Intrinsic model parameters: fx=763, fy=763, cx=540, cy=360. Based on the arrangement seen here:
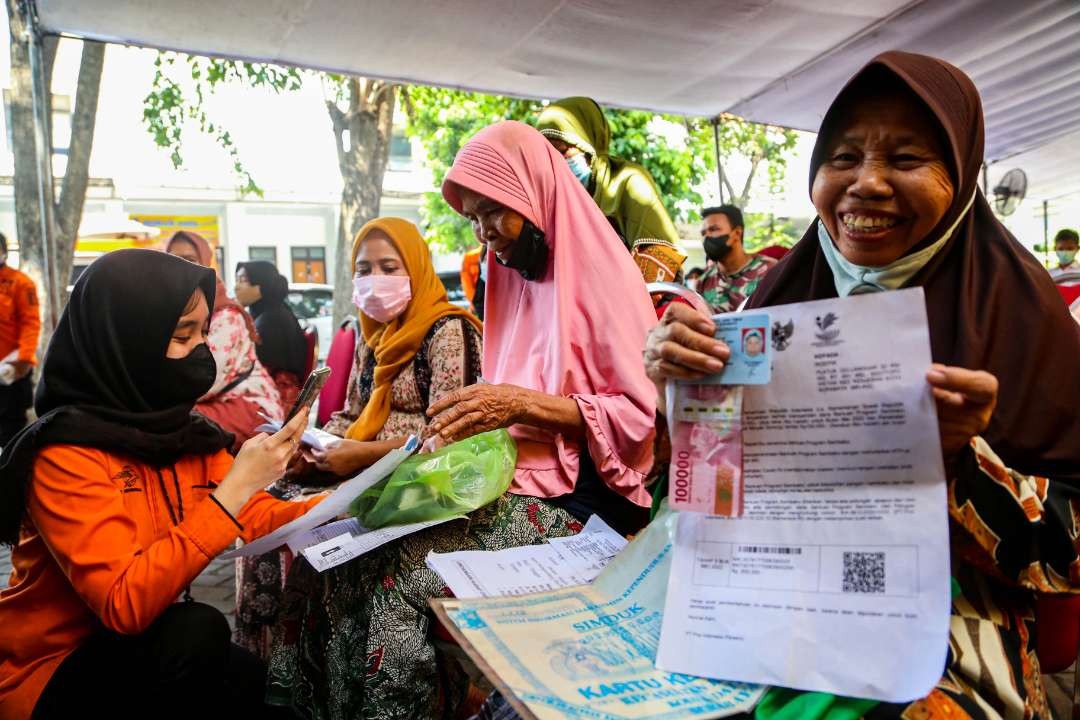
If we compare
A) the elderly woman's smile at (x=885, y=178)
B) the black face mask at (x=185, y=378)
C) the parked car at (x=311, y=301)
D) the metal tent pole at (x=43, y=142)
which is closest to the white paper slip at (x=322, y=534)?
the black face mask at (x=185, y=378)

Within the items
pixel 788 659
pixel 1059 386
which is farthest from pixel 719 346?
pixel 1059 386

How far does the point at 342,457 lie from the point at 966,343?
1963 millimetres

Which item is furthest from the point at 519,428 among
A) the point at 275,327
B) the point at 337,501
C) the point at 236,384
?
the point at 275,327

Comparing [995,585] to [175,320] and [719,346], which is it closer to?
[719,346]

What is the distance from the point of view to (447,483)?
5.97 ft

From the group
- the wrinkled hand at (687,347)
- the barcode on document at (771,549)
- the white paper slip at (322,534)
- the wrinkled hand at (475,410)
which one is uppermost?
the wrinkled hand at (687,347)

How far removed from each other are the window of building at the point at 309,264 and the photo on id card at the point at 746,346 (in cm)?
2449

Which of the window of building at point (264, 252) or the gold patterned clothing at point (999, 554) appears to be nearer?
the gold patterned clothing at point (999, 554)

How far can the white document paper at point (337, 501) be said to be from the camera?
178cm

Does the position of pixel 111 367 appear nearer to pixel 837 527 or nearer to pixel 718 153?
pixel 837 527

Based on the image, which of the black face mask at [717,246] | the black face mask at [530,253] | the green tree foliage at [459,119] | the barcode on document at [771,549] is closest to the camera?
the barcode on document at [771,549]

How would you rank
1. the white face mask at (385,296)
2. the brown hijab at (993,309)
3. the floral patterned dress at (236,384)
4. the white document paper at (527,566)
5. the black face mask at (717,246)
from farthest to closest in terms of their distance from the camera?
the black face mask at (717,246) → the floral patterned dress at (236,384) → the white face mask at (385,296) → the white document paper at (527,566) → the brown hijab at (993,309)

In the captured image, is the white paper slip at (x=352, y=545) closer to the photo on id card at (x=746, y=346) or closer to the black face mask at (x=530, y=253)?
the black face mask at (x=530, y=253)

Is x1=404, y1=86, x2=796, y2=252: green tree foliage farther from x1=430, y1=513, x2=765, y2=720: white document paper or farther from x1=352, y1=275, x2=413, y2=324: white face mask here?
x1=430, y1=513, x2=765, y2=720: white document paper
